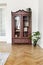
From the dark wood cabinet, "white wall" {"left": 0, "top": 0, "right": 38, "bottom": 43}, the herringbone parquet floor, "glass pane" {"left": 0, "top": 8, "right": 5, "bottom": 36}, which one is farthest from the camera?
"glass pane" {"left": 0, "top": 8, "right": 5, "bottom": 36}

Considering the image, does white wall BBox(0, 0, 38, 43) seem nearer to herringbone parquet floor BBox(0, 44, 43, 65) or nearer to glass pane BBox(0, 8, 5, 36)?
glass pane BBox(0, 8, 5, 36)

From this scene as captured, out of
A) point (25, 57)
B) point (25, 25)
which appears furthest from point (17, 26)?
point (25, 57)

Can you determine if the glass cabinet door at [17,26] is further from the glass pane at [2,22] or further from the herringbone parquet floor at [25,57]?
the herringbone parquet floor at [25,57]

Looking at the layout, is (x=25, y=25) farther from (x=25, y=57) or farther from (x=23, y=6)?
(x=25, y=57)

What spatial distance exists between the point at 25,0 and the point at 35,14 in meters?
0.88

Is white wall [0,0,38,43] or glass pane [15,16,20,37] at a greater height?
white wall [0,0,38,43]

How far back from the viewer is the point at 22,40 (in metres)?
6.57

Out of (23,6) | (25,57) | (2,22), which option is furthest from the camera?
(2,22)

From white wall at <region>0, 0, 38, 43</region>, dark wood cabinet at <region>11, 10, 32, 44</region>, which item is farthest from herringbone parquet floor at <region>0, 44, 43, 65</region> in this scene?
white wall at <region>0, 0, 38, 43</region>

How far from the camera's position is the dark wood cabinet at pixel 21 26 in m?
6.52

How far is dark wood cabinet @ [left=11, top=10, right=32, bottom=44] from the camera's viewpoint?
21.4ft

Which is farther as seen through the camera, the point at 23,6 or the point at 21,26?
the point at 23,6

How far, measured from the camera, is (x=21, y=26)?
6.53 meters

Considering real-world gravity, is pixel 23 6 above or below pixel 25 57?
above
